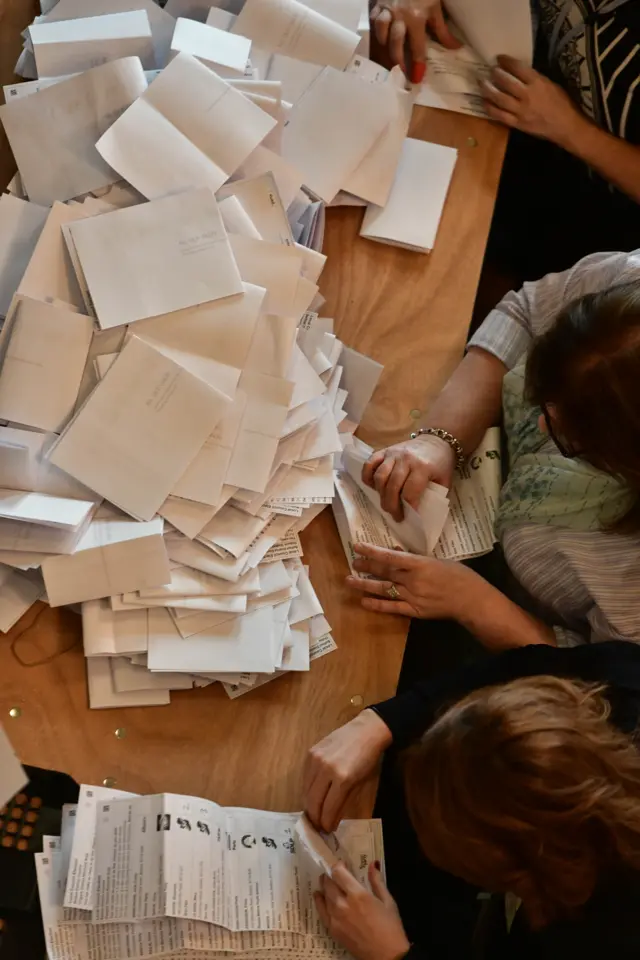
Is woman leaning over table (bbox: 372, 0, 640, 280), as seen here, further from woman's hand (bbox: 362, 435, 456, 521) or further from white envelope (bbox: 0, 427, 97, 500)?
white envelope (bbox: 0, 427, 97, 500)

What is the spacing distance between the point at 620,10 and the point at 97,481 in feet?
3.28

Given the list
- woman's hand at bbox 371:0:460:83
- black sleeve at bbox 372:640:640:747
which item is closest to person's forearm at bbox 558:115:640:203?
woman's hand at bbox 371:0:460:83

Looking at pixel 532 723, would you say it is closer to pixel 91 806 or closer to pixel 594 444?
pixel 594 444

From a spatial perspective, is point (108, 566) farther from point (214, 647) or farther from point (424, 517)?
point (424, 517)

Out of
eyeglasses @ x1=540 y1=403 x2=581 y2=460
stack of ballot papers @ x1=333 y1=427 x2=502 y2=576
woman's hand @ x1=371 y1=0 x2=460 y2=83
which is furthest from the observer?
woman's hand @ x1=371 y1=0 x2=460 y2=83

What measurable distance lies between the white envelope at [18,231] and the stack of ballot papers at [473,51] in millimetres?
651

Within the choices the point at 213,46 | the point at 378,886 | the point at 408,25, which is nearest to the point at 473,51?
the point at 408,25

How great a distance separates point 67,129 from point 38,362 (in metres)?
0.30

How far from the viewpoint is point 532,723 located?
0.79 metres

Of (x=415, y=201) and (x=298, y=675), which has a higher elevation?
(x=415, y=201)

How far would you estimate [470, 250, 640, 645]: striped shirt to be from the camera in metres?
1.06

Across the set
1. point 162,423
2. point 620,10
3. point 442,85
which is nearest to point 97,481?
point 162,423

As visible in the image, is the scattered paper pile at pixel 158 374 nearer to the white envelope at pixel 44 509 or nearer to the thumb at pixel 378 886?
the white envelope at pixel 44 509

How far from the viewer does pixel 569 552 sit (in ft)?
3.61
